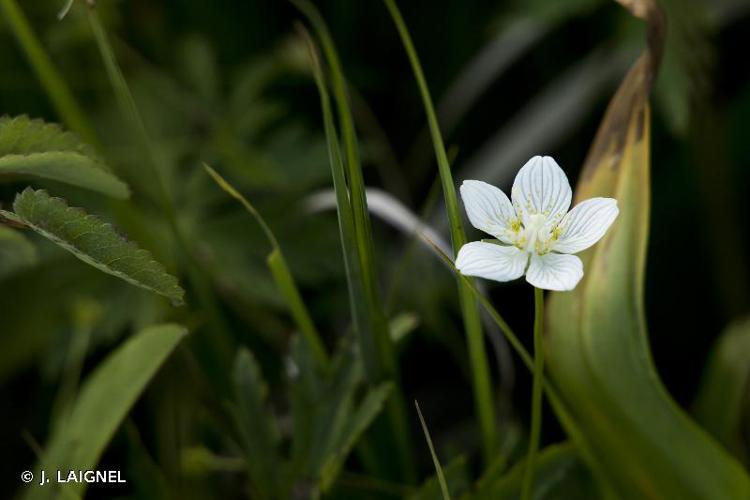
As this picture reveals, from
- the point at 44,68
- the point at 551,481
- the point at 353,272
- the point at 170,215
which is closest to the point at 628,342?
the point at 551,481

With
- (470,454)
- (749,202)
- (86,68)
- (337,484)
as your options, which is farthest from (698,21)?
(86,68)

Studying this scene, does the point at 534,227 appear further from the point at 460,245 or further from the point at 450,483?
the point at 450,483

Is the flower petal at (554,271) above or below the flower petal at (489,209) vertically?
below

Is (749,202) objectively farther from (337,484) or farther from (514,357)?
(337,484)

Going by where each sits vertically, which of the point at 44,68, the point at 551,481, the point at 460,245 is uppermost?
the point at 44,68

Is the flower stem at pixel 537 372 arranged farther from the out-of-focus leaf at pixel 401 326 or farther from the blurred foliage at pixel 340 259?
the out-of-focus leaf at pixel 401 326

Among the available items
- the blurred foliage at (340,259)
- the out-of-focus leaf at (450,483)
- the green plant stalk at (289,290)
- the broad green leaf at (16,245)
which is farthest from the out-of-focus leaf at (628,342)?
the broad green leaf at (16,245)
